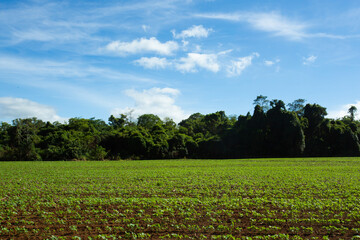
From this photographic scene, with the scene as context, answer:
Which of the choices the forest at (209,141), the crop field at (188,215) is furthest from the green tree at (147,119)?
the crop field at (188,215)

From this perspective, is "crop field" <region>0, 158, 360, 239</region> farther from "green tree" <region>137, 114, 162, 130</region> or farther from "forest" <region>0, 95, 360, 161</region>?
"green tree" <region>137, 114, 162, 130</region>

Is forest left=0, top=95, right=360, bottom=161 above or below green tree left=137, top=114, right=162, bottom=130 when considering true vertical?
below

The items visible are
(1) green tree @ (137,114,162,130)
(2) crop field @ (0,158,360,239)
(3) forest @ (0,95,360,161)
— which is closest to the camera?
A: (2) crop field @ (0,158,360,239)

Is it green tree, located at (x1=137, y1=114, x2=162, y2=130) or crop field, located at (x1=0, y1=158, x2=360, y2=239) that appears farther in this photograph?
green tree, located at (x1=137, y1=114, x2=162, y2=130)

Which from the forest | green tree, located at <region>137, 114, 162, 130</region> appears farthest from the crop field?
green tree, located at <region>137, 114, 162, 130</region>

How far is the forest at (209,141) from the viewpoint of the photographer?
54719 mm

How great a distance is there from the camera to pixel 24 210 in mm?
10984

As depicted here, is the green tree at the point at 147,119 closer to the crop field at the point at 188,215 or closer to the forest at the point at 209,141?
the forest at the point at 209,141

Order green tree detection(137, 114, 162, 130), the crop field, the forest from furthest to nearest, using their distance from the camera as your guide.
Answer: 1. green tree detection(137, 114, 162, 130)
2. the forest
3. the crop field

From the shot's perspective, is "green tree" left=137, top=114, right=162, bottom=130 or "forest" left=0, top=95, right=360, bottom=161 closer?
"forest" left=0, top=95, right=360, bottom=161

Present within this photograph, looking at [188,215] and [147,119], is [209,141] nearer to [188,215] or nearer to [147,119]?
[147,119]

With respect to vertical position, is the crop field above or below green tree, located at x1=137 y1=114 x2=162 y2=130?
below

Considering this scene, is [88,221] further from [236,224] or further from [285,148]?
[285,148]

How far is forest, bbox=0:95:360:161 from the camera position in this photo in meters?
54.7
